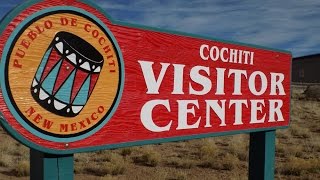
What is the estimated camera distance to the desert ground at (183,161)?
1031 cm

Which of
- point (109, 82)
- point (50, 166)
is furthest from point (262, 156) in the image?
point (50, 166)

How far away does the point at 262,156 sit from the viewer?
171 inches

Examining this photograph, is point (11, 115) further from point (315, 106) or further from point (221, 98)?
point (315, 106)

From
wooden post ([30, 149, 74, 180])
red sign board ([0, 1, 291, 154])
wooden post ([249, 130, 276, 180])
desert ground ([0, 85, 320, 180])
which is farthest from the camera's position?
desert ground ([0, 85, 320, 180])

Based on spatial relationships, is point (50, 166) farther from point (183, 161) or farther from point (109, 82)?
point (183, 161)

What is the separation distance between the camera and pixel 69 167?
2.56 metres

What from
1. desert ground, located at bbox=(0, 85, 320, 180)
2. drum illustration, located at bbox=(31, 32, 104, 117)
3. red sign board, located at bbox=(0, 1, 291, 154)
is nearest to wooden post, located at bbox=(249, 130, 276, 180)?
red sign board, located at bbox=(0, 1, 291, 154)

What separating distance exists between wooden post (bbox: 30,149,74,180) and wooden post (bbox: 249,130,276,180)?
2425 millimetres

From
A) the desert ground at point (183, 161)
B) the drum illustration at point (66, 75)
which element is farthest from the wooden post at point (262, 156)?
the desert ground at point (183, 161)

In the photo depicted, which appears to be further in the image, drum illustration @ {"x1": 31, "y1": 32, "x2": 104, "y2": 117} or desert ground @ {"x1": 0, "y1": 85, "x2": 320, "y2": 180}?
desert ground @ {"x1": 0, "y1": 85, "x2": 320, "y2": 180}

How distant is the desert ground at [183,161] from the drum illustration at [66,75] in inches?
291

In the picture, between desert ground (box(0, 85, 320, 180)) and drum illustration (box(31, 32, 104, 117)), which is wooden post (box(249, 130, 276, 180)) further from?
desert ground (box(0, 85, 320, 180))

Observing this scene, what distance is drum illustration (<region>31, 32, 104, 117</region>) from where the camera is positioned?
234 cm

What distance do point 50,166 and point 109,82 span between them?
66cm
